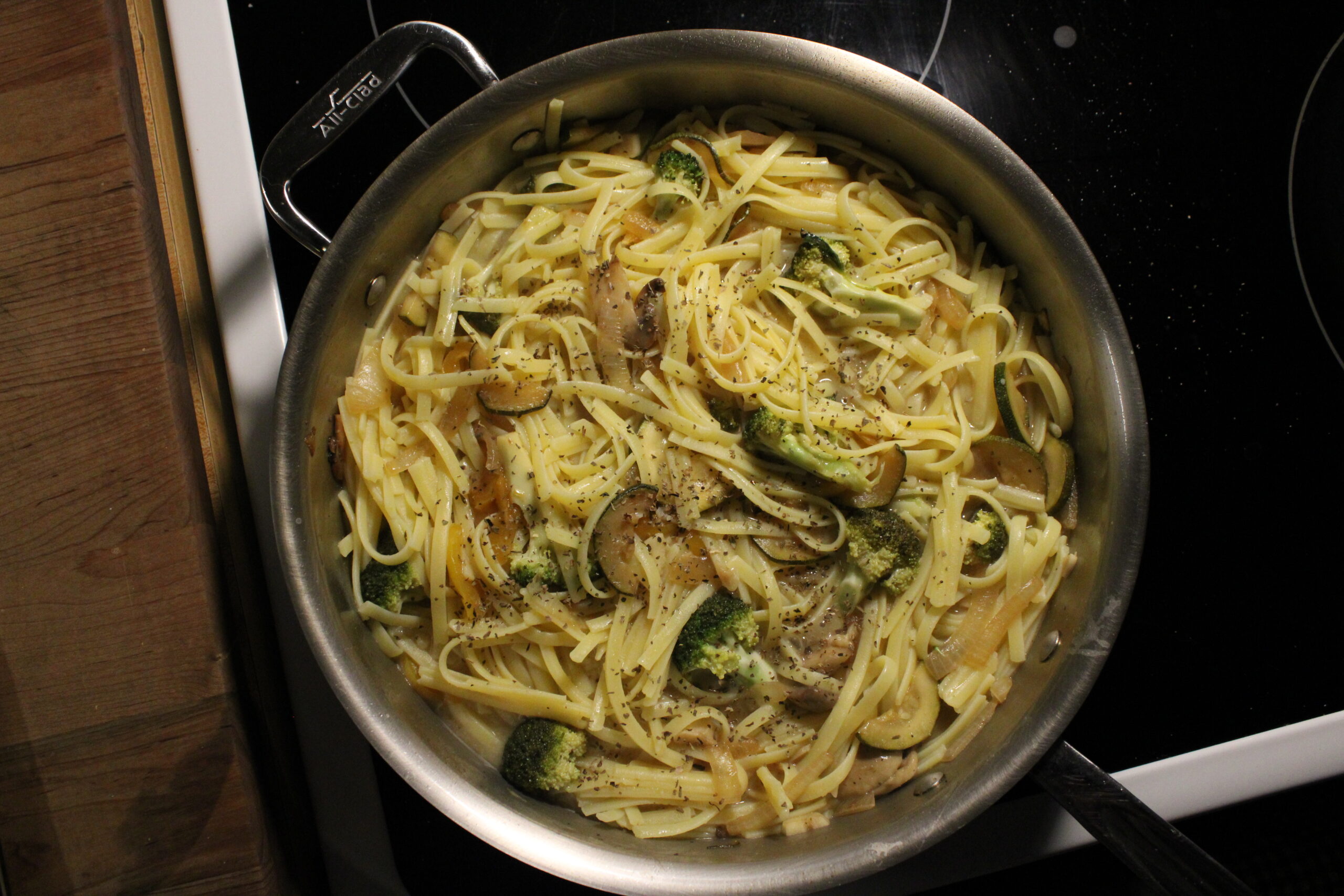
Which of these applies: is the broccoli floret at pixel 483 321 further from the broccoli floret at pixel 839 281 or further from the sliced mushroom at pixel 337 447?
the broccoli floret at pixel 839 281

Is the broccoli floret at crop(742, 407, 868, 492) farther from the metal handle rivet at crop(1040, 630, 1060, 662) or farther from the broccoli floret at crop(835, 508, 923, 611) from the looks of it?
the metal handle rivet at crop(1040, 630, 1060, 662)

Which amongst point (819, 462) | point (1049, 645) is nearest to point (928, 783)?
point (1049, 645)

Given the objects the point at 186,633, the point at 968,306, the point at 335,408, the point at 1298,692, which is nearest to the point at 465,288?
the point at 335,408

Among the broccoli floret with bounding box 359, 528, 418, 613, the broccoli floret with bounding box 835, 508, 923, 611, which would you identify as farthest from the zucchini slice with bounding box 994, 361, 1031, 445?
the broccoli floret with bounding box 359, 528, 418, 613

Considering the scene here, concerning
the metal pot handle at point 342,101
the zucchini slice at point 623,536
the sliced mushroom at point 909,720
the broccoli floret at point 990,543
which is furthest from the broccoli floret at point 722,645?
the metal pot handle at point 342,101

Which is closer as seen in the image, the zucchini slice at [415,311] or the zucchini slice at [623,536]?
the zucchini slice at [623,536]

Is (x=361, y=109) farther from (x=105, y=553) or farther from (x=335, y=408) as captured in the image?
(x=105, y=553)

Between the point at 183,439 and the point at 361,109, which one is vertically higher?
the point at 361,109
